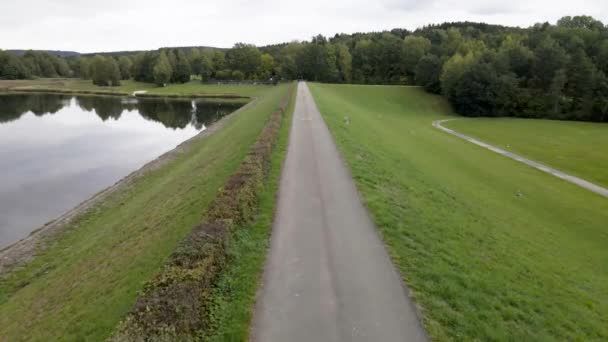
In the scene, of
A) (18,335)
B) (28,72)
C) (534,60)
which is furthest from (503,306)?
(28,72)

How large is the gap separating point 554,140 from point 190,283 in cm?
5385

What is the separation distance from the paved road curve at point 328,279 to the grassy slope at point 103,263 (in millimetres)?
3783

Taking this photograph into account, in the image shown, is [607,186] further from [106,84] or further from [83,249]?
[106,84]

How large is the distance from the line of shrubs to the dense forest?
72761 millimetres

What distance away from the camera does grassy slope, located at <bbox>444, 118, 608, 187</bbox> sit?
34.0 meters

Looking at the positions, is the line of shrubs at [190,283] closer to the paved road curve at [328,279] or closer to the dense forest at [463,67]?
the paved road curve at [328,279]

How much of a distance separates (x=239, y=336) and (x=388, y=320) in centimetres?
336

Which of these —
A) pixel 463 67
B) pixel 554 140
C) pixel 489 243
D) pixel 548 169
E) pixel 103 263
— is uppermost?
pixel 463 67

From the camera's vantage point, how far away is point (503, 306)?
925cm

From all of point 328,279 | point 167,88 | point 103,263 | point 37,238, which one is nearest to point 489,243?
point 328,279

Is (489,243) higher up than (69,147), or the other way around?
(69,147)

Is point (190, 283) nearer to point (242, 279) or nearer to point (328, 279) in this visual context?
point (242, 279)

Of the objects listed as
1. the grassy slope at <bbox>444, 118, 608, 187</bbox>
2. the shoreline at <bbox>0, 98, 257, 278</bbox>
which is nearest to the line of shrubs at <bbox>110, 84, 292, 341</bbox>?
the shoreline at <bbox>0, 98, 257, 278</bbox>

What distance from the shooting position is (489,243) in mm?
13859
